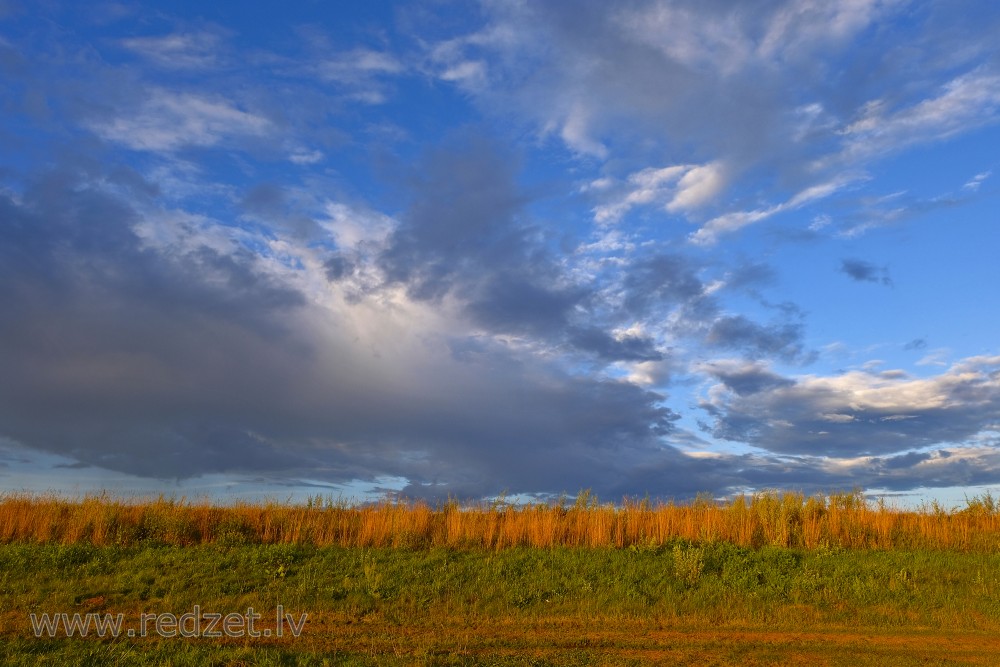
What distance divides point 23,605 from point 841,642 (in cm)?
1562

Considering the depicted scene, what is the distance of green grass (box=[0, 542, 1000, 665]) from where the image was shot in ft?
36.1

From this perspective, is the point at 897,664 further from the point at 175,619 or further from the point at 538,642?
the point at 175,619

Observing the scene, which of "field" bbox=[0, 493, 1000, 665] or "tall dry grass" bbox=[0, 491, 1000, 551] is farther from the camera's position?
"tall dry grass" bbox=[0, 491, 1000, 551]

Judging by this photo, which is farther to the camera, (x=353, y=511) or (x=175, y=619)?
(x=353, y=511)

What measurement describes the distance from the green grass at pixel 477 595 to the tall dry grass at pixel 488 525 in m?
0.99

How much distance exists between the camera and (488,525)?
18.9m

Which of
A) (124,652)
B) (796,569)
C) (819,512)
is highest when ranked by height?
(819,512)

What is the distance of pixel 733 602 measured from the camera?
1438cm

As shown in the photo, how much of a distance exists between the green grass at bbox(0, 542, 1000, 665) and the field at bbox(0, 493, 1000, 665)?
0.18 ft

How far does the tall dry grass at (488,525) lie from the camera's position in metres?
18.4

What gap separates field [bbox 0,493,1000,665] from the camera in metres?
11.3

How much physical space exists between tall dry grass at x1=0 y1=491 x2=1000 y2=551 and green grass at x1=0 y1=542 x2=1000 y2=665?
0.99 metres

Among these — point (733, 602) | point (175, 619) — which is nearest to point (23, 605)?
point (175, 619)

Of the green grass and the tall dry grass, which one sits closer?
the green grass
